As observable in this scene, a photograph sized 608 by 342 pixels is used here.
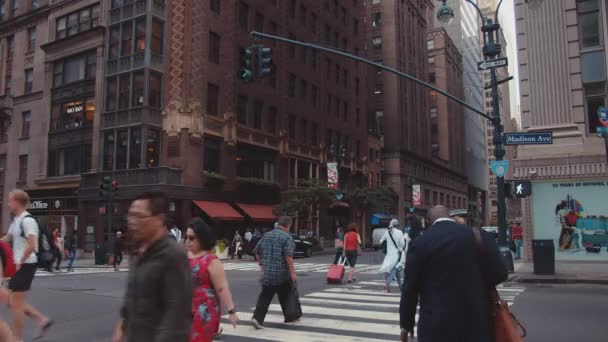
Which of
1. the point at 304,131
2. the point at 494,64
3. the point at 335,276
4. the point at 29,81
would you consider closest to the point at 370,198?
the point at 304,131

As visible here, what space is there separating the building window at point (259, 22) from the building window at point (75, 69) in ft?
38.5

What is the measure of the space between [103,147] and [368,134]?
32.6 meters

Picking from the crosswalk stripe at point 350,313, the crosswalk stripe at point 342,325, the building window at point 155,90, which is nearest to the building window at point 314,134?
the building window at point 155,90

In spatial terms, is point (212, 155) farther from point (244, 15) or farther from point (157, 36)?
point (244, 15)

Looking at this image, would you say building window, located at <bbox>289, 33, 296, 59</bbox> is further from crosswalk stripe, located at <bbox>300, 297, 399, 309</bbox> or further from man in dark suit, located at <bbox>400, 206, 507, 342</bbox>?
man in dark suit, located at <bbox>400, 206, 507, 342</bbox>

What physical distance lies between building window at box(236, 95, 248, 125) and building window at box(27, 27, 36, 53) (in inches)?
662

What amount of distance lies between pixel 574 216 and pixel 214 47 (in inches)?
941

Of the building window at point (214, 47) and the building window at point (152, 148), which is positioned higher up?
the building window at point (214, 47)

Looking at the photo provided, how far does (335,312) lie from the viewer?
1006cm

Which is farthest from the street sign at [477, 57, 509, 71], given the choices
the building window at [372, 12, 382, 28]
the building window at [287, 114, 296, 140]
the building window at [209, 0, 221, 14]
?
the building window at [372, 12, 382, 28]

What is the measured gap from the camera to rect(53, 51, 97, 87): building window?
3466 centimetres

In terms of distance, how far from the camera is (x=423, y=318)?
158 inches

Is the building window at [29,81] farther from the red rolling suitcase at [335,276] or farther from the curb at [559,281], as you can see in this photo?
the curb at [559,281]

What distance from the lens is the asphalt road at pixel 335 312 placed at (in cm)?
798
